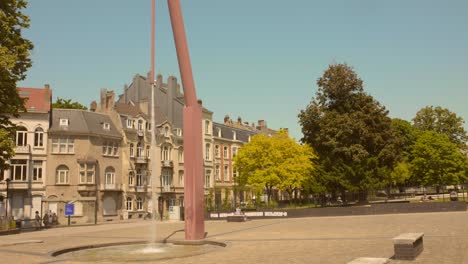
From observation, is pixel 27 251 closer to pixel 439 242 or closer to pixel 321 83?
pixel 439 242

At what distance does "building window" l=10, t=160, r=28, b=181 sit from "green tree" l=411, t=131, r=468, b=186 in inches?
2254

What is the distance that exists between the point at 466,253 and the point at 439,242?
298 cm

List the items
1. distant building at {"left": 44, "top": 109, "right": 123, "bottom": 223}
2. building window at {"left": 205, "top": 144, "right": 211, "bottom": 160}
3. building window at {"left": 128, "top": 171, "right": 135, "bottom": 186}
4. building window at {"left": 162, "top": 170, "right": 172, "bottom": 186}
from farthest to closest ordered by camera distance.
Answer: building window at {"left": 205, "top": 144, "right": 211, "bottom": 160} < building window at {"left": 162, "top": 170, "right": 172, "bottom": 186} < building window at {"left": 128, "top": 171, "right": 135, "bottom": 186} < distant building at {"left": 44, "top": 109, "right": 123, "bottom": 223}

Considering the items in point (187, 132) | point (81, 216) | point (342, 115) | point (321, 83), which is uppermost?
point (321, 83)

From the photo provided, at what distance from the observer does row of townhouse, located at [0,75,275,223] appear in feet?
166

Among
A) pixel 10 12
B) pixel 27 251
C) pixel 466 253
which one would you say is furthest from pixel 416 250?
pixel 10 12

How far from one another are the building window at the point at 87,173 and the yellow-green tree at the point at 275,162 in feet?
58.9

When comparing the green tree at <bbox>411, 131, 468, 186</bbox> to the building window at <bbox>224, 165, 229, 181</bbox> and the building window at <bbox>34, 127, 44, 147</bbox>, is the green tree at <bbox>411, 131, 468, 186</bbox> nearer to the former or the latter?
the building window at <bbox>224, 165, 229, 181</bbox>

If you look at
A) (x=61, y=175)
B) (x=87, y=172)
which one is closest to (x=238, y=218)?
(x=87, y=172)

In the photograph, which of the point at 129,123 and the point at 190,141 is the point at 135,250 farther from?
the point at 129,123

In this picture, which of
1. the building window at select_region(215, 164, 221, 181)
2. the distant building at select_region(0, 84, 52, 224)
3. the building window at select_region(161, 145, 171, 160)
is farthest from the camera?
the building window at select_region(215, 164, 221, 181)

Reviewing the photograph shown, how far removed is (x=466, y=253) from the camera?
12.7 m

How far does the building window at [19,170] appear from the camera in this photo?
49.7 metres

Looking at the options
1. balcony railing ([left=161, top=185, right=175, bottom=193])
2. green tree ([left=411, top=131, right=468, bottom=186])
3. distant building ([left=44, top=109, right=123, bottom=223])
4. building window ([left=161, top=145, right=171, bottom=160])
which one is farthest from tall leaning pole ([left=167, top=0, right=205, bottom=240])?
green tree ([left=411, top=131, right=468, bottom=186])
